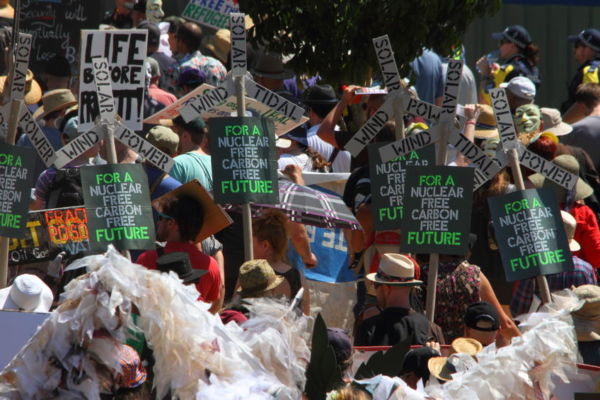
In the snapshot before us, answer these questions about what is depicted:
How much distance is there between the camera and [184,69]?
1010 centimetres

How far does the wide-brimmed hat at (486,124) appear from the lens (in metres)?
9.48

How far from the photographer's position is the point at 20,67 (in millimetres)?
6781

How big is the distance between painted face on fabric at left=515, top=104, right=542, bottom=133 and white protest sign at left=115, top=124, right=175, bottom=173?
131 inches

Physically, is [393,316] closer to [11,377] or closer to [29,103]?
[11,377]

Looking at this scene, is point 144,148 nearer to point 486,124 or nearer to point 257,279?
point 257,279

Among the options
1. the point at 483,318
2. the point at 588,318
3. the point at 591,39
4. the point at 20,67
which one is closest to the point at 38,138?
the point at 20,67

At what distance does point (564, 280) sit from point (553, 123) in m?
2.56

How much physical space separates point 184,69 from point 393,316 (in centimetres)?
451

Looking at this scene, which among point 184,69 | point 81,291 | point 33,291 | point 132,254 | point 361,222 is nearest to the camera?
point 81,291

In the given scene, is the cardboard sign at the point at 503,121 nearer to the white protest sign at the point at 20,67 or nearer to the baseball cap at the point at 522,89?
the white protest sign at the point at 20,67

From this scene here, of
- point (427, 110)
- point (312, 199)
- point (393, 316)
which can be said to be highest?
point (427, 110)

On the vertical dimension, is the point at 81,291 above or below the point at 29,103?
below

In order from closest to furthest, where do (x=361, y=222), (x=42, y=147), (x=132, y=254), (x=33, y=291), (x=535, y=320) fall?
(x=535, y=320) < (x=33, y=291) < (x=42, y=147) < (x=132, y=254) < (x=361, y=222)

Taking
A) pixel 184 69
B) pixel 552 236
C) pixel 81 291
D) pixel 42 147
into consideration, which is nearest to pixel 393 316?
pixel 552 236
